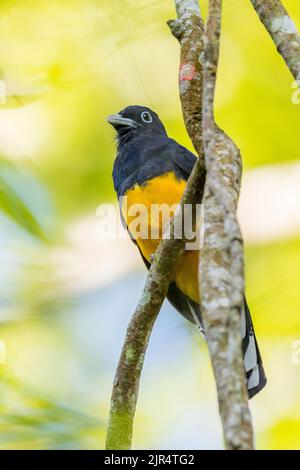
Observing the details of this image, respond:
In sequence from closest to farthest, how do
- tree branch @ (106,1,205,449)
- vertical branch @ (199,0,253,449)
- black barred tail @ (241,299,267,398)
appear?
vertical branch @ (199,0,253,449) → tree branch @ (106,1,205,449) → black barred tail @ (241,299,267,398)

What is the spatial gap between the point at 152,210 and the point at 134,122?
1.04m

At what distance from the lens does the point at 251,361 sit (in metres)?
5.03

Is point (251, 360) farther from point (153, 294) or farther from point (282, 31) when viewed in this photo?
point (282, 31)

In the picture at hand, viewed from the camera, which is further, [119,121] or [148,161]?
[119,121]

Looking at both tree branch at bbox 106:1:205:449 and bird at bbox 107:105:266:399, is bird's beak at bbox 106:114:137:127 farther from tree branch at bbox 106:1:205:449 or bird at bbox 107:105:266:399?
tree branch at bbox 106:1:205:449

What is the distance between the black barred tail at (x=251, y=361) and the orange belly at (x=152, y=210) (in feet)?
1.77

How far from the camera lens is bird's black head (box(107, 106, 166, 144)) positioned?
19.7 ft

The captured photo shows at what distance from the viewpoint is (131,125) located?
19.8ft

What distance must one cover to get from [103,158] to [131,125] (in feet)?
2.30

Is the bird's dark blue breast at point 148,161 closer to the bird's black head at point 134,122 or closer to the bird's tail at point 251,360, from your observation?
the bird's black head at point 134,122

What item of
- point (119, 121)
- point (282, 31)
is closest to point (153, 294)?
point (282, 31)

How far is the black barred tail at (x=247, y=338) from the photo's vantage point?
194 inches

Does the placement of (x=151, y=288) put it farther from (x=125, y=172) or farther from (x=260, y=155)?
(x=260, y=155)

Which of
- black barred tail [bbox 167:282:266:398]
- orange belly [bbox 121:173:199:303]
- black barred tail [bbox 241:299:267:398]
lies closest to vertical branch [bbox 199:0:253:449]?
black barred tail [bbox 167:282:266:398]
